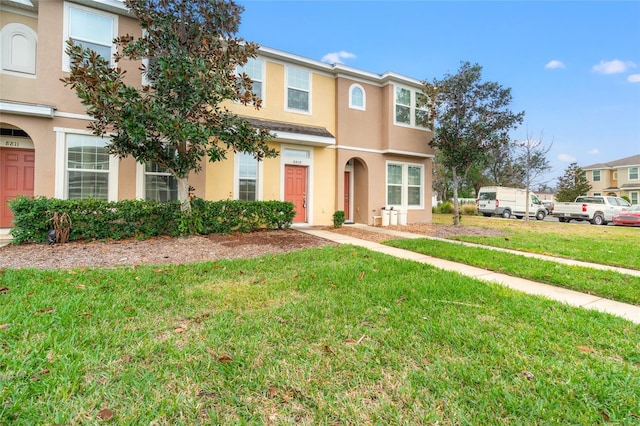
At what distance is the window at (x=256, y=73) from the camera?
34.9 feet

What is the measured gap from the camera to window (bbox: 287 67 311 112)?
1151 centimetres

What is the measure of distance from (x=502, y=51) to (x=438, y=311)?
15.8m

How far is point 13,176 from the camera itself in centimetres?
883

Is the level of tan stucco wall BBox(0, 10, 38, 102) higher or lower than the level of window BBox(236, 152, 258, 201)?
higher

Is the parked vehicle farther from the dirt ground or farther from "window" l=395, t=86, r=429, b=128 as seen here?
the dirt ground

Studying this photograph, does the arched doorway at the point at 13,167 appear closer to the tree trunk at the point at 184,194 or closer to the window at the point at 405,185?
the tree trunk at the point at 184,194

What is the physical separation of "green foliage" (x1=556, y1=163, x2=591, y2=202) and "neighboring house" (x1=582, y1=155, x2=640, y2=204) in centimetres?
387

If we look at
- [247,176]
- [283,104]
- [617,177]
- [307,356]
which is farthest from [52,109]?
[617,177]

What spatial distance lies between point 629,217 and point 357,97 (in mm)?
17726

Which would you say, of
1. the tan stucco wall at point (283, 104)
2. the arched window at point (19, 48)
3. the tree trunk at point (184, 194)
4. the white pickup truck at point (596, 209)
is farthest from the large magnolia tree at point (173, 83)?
the white pickup truck at point (596, 209)

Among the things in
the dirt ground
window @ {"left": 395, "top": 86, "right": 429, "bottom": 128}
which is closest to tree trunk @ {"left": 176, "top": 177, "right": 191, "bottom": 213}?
the dirt ground

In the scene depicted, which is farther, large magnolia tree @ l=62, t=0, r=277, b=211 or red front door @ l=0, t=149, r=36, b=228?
red front door @ l=0, t=149, r=36, b=228

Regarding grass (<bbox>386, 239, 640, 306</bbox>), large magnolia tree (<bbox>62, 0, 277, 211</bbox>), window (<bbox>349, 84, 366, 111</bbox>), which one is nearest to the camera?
grass (<bbox>386, 239, 640, 306</bbox>)

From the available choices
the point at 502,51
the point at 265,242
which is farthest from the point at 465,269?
the point at 502,51
